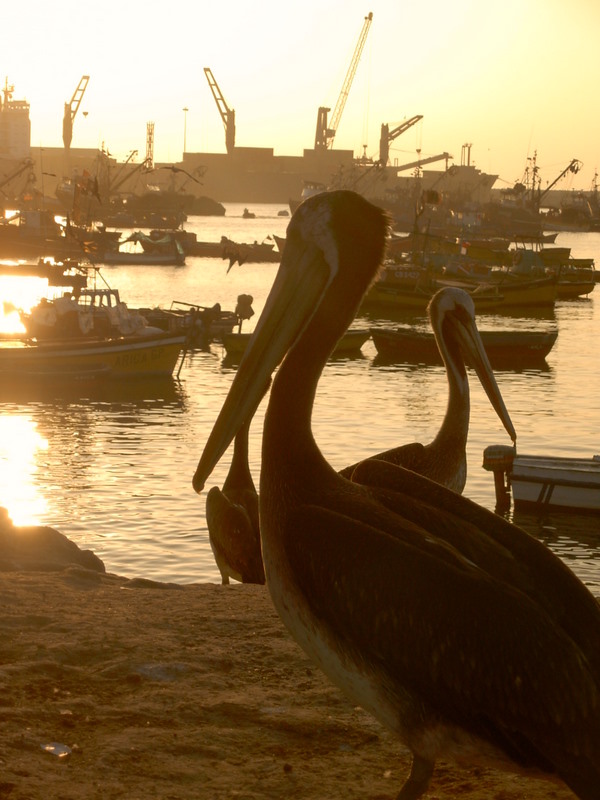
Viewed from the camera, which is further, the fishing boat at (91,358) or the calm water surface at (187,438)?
the fishing boat at (91,358)

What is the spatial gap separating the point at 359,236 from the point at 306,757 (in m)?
1.99

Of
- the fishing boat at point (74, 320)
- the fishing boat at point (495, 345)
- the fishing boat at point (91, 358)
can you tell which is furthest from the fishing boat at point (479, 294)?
the fishing boat at point (74, 320)

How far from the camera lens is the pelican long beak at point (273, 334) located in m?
3.66

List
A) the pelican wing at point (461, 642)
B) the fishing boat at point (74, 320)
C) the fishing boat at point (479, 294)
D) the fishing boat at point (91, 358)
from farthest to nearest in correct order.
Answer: the fishing boat at point (479, 294)
the fishing boat at point (74, 320)
the fishing boat at point (91, 358)
the pelican wing at point (461, 642)

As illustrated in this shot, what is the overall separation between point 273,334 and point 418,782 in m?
1.43

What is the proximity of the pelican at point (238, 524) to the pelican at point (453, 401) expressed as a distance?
3.84 ft

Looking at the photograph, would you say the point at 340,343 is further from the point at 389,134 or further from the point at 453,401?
the point at 389,134

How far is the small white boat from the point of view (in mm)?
15172

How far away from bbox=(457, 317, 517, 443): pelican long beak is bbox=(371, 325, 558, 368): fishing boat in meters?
24.4

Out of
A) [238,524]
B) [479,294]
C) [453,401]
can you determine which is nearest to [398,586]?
[453,401]

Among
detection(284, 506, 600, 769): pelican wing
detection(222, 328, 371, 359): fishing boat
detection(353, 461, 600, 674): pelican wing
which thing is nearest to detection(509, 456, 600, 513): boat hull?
detection(353, 461, 600, 674): pelican wing

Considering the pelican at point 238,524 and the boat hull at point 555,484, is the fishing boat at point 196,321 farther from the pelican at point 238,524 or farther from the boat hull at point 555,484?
the pelican at point 238,524

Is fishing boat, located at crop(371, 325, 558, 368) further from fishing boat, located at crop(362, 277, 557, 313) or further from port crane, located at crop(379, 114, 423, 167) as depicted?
port crane, located at crop(379, 114, 423, 167)

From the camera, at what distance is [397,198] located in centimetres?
17888
